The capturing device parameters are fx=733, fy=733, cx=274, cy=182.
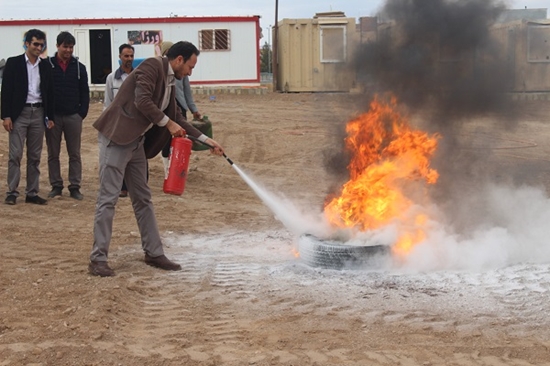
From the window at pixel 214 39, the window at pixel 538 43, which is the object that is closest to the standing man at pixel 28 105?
the window at pixel 214 39

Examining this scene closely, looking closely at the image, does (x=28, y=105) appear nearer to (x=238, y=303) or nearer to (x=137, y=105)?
(x=137, y=105)

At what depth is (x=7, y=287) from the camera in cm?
610

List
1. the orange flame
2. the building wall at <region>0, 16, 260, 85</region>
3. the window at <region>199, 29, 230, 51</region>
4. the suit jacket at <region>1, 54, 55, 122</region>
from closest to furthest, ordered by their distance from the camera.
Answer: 1. the orange flame
2. the suit jacket at <region>1, 54, 55, 122</region>
3. the building wall at <region>0, 16, 260, 85</region>
4. the window at <region>199, 29, 230, 51</region>

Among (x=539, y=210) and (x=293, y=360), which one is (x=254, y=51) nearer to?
(x=539, y=210)

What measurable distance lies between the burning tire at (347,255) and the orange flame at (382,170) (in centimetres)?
52

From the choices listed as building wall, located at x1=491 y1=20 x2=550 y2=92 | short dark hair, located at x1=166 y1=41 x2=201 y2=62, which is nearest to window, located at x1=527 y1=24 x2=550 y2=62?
building wall, located at x1=491 y1=20 x2=550 y2=92

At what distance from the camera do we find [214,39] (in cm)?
2900

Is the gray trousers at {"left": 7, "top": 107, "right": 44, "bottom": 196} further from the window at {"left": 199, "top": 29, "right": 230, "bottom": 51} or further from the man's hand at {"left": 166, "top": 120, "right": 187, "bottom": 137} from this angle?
the window at {"left": 199, "top": 29, "right": 230, "bottom": 51}

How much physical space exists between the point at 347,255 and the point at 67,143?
5.16 metres

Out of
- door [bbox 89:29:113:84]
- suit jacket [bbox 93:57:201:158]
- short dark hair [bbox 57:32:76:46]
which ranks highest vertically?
door [bbox 89:29:113:84]

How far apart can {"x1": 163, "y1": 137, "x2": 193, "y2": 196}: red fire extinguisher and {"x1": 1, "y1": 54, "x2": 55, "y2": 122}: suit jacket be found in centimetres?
370

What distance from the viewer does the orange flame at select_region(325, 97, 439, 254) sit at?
7.37 meters

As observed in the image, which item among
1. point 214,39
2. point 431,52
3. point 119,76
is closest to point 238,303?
point 431,52

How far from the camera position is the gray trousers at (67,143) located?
10094 millimetres
